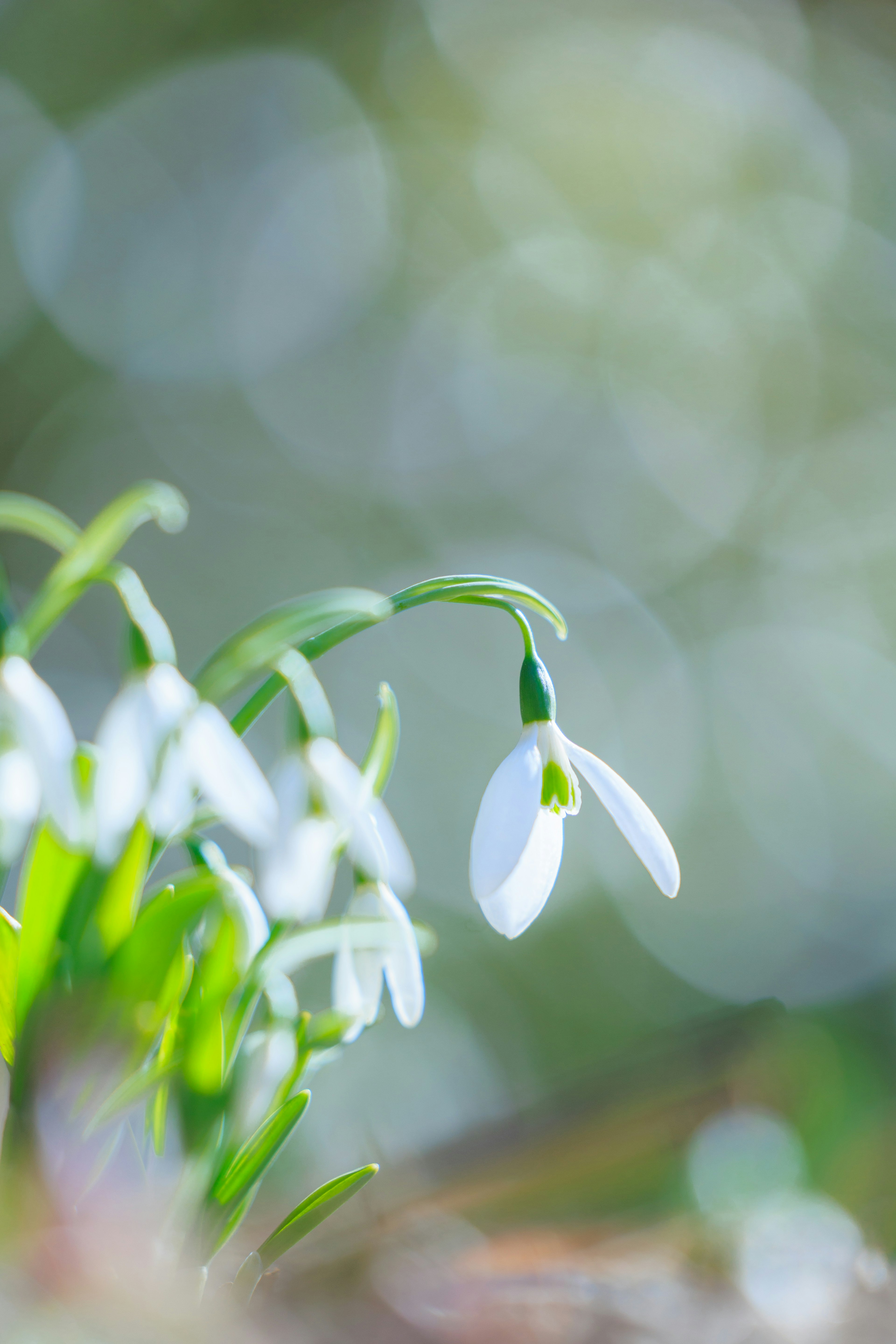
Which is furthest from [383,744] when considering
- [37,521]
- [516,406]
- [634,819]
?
[516,406]

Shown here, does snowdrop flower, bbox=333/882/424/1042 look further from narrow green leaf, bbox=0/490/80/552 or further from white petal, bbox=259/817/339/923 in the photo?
narrow green leaf, bbox=0/490/80/552

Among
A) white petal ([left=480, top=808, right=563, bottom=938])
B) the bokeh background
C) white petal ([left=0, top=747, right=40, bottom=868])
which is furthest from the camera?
the bokeh background

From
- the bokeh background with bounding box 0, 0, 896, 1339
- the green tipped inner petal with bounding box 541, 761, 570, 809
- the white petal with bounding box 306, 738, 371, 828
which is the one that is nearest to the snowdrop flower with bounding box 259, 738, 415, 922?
the white petal with bounding box 306, 738, 371, 828

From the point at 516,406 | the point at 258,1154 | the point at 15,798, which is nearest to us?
the point at 15,798

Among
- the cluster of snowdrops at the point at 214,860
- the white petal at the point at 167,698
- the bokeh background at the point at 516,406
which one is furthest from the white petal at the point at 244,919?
the bokeh background at the point at 516,406

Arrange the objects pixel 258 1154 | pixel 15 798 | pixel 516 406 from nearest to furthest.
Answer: pixel 15 798 → pixel 258 1154 → pixel 516 406

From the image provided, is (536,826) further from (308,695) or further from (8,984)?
(8,984)

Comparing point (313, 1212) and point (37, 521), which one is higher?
point (37, 521)
